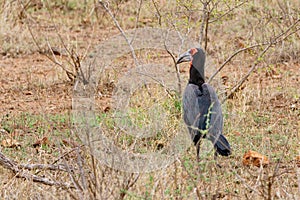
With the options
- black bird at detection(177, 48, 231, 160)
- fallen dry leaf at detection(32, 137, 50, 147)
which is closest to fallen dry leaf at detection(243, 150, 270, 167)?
black bird at detection(177, 48, 231, 160)

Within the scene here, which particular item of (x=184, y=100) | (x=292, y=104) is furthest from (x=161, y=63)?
(x=184, y=100)

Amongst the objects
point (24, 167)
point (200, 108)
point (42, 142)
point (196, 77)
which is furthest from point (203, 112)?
point (42, 142)

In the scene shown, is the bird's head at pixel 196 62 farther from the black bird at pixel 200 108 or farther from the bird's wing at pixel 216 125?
the bird's wing at pixel 216 125

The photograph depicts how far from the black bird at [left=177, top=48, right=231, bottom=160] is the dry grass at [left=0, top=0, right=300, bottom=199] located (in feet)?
0.51

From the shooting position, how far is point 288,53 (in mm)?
8617

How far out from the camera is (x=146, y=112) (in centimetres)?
607

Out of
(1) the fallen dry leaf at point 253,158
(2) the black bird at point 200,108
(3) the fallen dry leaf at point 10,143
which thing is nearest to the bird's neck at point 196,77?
(2) the black bird at point 200,108

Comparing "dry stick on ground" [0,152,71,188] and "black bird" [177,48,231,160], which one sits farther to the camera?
"black bird" [177,48,231,160]

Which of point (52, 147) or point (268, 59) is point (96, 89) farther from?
point (268, 59)

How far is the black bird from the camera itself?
4839 mm

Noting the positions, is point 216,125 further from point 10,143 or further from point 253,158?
point 10,143

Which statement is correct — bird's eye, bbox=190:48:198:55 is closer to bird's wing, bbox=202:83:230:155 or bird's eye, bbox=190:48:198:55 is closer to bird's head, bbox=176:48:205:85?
bird's head, bbox=176:48:205:85

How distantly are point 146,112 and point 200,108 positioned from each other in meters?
1.16

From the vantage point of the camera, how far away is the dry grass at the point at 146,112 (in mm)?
4078
